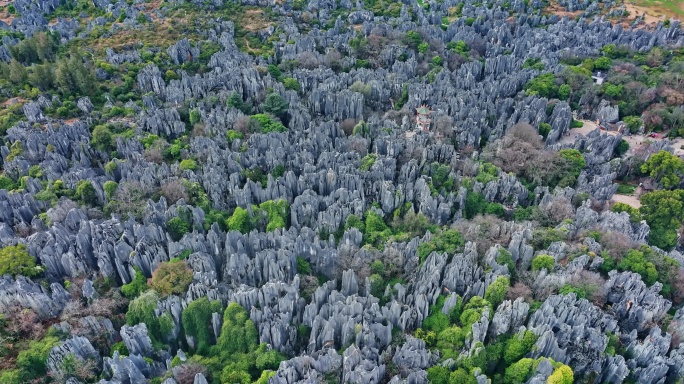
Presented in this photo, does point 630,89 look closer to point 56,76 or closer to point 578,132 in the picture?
point 578,132

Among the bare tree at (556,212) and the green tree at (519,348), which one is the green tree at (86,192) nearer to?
the green tree at (519,348)

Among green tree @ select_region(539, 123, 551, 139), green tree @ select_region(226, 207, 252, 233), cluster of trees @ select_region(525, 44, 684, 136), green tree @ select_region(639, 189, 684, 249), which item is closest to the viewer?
green tree @ select_region(226, 207, 252, 233)

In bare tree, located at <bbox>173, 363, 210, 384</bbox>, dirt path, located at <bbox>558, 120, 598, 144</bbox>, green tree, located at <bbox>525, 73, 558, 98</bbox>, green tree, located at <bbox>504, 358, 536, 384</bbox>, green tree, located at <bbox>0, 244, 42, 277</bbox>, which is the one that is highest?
green tree, located at <bbox>525, 73, 558, 98</bbox>

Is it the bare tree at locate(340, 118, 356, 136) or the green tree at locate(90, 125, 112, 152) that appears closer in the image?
the green tree at locate(90, 125, 112, 152)

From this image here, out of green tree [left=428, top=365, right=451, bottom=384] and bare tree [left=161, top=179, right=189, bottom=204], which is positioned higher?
bare tree [left=161, top=179, right=189, bottom=204]

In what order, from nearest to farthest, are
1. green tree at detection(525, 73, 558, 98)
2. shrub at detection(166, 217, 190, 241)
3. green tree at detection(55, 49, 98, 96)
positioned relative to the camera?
shrub at detection(166, 217, 190, 241) → green tree at detection(55, 49, 98, 96) → green tree at detection(525, 73, 558, 98)

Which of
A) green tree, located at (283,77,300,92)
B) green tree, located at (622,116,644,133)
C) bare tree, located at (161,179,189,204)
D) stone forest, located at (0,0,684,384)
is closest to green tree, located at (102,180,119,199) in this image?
stone forest, located at (0,0,684,384)

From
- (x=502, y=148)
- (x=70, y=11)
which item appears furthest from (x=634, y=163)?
(x=70, y=11)

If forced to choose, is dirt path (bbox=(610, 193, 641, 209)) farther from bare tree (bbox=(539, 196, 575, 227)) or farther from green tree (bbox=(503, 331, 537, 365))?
green tree (bbox=(503, 331, 537, 365))

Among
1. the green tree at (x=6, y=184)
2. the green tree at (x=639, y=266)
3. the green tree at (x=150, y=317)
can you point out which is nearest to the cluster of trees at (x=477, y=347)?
the green tree at (x=639, y=266)
